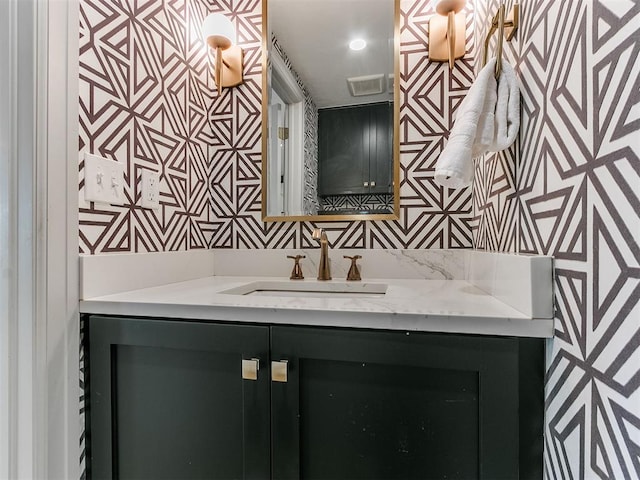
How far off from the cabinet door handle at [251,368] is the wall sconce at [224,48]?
113 cm

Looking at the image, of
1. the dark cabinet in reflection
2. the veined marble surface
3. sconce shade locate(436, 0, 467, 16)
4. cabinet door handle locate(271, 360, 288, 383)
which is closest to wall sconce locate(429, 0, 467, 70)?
sconce shade locate(436, 0, 467, 16)

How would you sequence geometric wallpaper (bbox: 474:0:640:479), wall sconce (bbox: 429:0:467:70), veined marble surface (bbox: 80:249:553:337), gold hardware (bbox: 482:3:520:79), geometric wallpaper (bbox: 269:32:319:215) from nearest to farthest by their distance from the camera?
geometric wallpaper (bbox: 474:0:640:479), veined marble surface (bbox: 80:249:553:337), gold hardware (bbox: 482:3:520:79), wall sconce (bbox: 429:0:467:70), geometric wallpaper (bbox: 269:32:319:215)

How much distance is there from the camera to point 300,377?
0.66 m

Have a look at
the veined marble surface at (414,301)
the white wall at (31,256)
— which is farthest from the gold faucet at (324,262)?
the white wall at (31,256)

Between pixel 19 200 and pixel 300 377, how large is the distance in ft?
2.36

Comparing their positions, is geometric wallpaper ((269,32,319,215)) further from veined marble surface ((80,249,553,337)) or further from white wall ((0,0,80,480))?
white wall ((0,0,80,480))

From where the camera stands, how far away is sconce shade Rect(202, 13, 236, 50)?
1.27 meters

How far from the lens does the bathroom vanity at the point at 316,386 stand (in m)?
0.59

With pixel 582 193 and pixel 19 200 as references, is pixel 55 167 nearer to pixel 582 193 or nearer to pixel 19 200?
pixel 19 200

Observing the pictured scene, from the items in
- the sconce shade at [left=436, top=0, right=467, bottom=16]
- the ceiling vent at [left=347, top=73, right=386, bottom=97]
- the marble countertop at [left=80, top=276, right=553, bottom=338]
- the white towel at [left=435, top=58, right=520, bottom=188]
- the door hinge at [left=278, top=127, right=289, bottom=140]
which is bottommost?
the marble countertop at [left=80, top=276, right=553, bottom=338]

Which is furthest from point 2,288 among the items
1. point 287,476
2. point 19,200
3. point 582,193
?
point 582,193

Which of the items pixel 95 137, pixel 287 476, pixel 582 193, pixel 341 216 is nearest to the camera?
pixel 582 193

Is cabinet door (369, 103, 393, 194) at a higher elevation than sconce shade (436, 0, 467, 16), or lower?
lower

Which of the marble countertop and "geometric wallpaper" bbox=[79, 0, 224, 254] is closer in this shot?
the marble countertop
